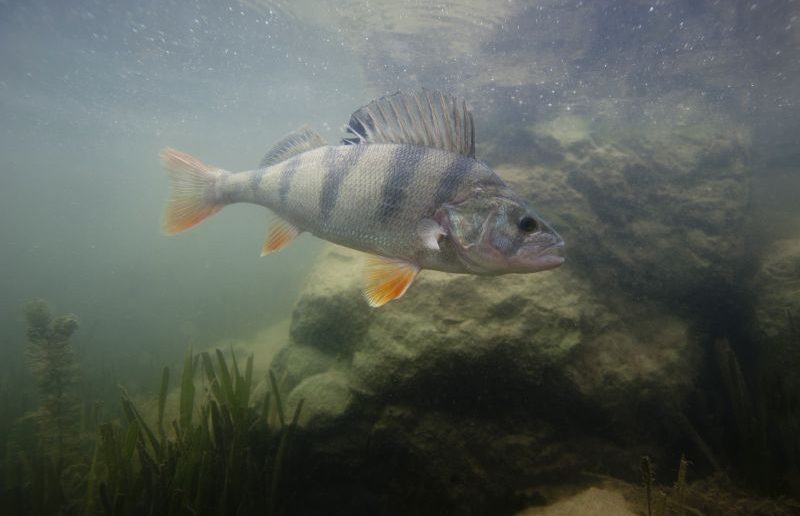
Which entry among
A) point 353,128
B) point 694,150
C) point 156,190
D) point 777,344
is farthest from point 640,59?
point 156,190

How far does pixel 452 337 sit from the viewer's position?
3.82m

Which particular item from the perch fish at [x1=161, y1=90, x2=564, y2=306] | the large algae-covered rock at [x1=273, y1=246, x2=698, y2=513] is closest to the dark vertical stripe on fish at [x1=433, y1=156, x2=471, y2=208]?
the perch fish at [x1=161, y1=90, x2=564, y2=306]

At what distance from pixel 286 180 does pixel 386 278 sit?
128cm

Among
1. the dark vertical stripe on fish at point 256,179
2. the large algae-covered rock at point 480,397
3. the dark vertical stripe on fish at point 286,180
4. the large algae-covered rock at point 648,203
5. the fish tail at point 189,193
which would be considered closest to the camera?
the dark vertical stripe on fish at point 286,180

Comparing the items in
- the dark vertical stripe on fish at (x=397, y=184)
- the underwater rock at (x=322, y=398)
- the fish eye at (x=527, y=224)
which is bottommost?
the underwater rock at (x=322, y=398)

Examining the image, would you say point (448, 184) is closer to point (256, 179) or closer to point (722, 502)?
point (256, 179)

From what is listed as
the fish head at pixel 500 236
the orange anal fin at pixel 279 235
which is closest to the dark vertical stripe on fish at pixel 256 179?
the orange anal fin at pixel 279 235

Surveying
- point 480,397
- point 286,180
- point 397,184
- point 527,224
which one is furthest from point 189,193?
point 480,397

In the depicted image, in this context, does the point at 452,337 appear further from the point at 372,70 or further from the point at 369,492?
the point at 372,70

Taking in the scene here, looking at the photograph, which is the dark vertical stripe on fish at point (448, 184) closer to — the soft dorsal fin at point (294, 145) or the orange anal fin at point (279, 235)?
the orange anal fin at point (279, 235)

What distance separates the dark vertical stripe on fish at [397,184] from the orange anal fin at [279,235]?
0.97 m

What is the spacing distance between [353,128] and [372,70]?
1998 centimetres

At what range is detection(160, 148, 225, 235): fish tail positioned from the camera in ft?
11.6

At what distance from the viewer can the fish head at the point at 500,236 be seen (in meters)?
2.32
